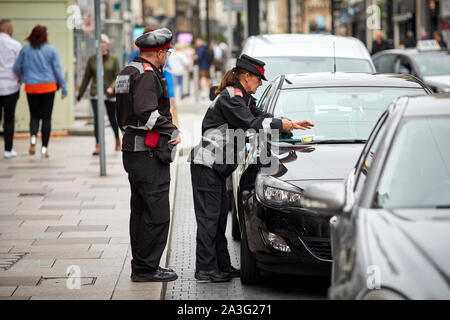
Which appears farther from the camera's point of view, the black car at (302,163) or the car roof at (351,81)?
the car roof at (351,81)

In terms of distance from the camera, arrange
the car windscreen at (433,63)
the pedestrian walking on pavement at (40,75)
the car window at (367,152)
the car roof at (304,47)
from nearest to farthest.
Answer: the car window at (367,152) → the car roof at (304,47) → the pedestrian walking on pavement at (40,75) → the car windscreen at (433,63)

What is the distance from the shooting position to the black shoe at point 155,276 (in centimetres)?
720

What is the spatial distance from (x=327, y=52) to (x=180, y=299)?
610 cm

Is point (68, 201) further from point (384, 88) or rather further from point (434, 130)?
point (434, 130)

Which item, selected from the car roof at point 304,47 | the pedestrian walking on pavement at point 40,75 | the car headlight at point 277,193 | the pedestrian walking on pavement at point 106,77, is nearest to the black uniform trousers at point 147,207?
the car headlight at point 277,193

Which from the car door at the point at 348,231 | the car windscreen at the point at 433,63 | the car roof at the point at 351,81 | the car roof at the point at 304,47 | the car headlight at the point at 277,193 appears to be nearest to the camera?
the car door at the point at 348,231

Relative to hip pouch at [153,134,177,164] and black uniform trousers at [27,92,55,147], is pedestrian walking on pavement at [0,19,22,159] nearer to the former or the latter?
black uniform trousers at [27,92,55,147]

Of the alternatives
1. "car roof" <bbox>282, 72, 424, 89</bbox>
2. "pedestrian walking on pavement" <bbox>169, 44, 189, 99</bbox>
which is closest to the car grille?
"car roof" <bbox>282, 72, 424, 89</bbox>

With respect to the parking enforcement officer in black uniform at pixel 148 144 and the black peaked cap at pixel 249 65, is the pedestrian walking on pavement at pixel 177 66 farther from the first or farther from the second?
the parking enforcement officer in black uniform at pixel 148 144

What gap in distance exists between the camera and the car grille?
266 inches

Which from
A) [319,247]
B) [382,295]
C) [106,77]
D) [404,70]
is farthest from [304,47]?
[404,70]

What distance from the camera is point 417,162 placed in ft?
16.0

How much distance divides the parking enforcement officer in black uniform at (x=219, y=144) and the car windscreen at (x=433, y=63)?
13901 mm

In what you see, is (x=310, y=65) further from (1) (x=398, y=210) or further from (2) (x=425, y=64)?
(2) (x=425, y=64)
